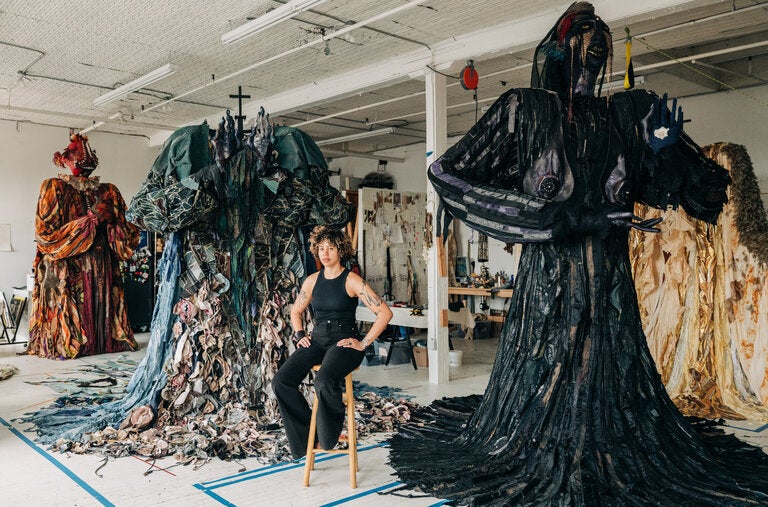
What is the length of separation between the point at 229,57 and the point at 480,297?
559cm

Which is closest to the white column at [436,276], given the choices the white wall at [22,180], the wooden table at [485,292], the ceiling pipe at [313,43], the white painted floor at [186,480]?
the ceiling pipe at [313,43]

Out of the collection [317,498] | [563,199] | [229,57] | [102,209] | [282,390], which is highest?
[229,57]

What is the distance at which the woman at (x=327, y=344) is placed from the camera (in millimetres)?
3662

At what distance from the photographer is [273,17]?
541 centimetres

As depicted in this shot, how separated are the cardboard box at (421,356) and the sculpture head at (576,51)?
14.7 ft

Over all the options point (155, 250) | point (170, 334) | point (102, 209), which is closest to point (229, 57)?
point (102, 209)

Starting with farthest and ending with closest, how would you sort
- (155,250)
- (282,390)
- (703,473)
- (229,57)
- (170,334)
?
(155,250) → (229,57) → (170,334) → (282,390) → (703,473)

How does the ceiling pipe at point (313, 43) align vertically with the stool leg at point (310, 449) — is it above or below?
above

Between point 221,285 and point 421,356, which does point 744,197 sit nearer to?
point 421,356

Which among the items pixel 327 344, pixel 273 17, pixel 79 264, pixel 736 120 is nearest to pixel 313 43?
pixel 273 17

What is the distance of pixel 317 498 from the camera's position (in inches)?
137

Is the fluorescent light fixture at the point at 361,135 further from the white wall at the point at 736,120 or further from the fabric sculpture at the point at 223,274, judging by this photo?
the fabric sculpture at the point at 223,274

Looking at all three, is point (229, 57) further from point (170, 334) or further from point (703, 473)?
point (703, 473)

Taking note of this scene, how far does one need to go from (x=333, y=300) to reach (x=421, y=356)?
Answer: 3.69m
